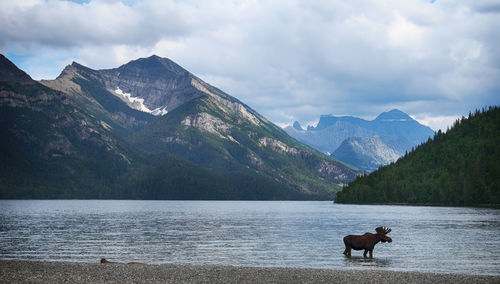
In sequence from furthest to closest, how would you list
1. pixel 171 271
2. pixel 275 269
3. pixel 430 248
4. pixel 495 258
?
pixel 430 248 < pixel 495 258 < pixel 275 269 < pixel 171 271

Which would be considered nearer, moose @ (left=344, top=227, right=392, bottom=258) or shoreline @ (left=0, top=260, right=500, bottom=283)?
shoreline @ (left=0, top=260, right=500, bottom=283)

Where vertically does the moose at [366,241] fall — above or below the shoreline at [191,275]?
above

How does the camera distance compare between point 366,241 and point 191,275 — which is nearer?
point 191,275

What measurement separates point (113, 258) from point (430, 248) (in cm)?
4383

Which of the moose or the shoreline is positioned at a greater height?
the moose

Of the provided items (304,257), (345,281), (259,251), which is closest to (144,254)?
(259,251)

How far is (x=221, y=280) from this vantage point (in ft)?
128

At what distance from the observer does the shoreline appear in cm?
3847

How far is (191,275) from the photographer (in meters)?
41.4

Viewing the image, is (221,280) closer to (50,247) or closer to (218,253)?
(218,253)

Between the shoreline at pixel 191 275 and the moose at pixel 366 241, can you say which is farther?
the moose at pixel 366 241

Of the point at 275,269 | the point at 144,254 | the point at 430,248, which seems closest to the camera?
the point at 275,269

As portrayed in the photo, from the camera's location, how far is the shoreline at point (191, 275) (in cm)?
3847

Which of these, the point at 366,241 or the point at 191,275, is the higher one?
the point at 366,241
